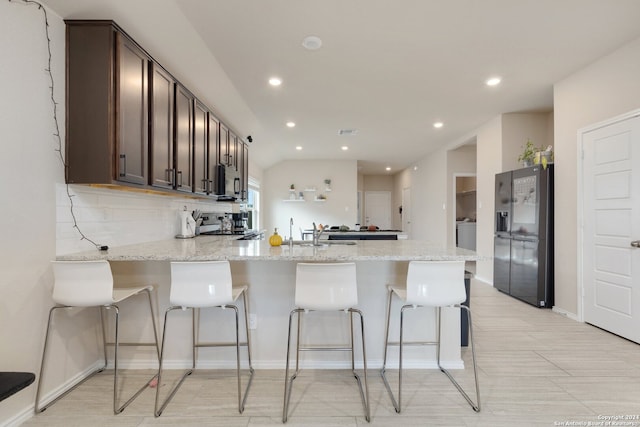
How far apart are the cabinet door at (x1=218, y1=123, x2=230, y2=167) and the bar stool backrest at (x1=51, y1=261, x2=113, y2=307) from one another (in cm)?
234

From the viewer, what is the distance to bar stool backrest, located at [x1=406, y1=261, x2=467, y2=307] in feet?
6.24

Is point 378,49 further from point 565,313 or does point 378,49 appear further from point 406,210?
point 406,210

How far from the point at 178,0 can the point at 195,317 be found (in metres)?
2.30

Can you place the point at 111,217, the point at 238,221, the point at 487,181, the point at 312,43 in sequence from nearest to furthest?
the point at 111,217, the point at 312,43, the point at 238,221, the point at 487,181

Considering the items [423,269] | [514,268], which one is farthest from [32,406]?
[514,268]

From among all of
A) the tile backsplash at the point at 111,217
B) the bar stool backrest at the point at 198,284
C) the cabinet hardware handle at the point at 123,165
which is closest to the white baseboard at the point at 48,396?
the tile backsplash at the point at 111,217

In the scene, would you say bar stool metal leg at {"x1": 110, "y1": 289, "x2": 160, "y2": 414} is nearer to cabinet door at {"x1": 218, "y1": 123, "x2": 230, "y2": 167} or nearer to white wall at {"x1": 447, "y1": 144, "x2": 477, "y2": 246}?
cabinet door at {"x1": 218, "y1": 123, "x2": 230, "y2": 167}

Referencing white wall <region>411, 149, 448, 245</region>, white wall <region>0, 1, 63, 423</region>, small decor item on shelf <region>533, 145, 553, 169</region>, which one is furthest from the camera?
white wall <region>411, 149, 448, 245</region>

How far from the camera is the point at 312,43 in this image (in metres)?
2.77

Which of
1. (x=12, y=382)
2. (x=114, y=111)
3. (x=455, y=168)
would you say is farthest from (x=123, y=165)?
(x=455, y=168)

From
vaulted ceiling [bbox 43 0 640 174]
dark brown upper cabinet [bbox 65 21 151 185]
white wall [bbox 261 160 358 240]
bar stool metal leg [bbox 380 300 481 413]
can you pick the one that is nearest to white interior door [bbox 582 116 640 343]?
vaulted ceiling [bbox 43 0 640 174]

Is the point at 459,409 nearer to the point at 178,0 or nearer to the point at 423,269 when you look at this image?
the point at 423,269

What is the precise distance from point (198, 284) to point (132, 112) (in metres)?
1.27

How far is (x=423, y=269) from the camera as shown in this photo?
190cm
